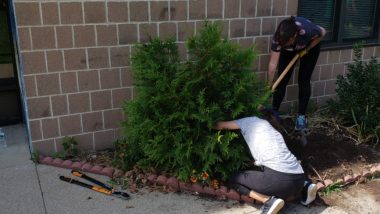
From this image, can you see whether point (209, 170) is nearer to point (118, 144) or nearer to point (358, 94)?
point (118, 144)

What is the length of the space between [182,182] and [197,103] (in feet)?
2.39

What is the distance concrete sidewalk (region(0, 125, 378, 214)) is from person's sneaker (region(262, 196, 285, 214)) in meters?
0.16

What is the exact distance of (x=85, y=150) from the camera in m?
4.28

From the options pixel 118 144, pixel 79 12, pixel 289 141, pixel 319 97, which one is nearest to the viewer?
pixel 79 12

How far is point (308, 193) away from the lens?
3.41 metres

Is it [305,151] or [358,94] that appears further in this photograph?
[358,94]

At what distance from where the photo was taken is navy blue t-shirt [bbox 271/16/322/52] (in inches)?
174

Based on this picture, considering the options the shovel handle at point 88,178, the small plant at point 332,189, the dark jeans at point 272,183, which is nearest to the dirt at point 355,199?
the small plant at point 332,189

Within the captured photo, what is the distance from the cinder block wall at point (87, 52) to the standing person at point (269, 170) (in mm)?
1401

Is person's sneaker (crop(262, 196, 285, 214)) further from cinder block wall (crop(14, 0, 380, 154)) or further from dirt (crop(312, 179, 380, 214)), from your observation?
cinder block wall (crop(14, 0, 380, 154))

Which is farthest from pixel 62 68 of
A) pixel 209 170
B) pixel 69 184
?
pixel 209 170

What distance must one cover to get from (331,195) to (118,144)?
2132mm

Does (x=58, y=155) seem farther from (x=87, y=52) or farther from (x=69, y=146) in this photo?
(x=87, y=52)

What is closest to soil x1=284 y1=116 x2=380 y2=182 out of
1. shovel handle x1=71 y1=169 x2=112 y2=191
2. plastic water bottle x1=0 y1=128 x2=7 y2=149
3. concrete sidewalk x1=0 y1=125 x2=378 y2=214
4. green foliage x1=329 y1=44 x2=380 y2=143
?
green foliage x1=329 y1=44 x2=380 y2=143
